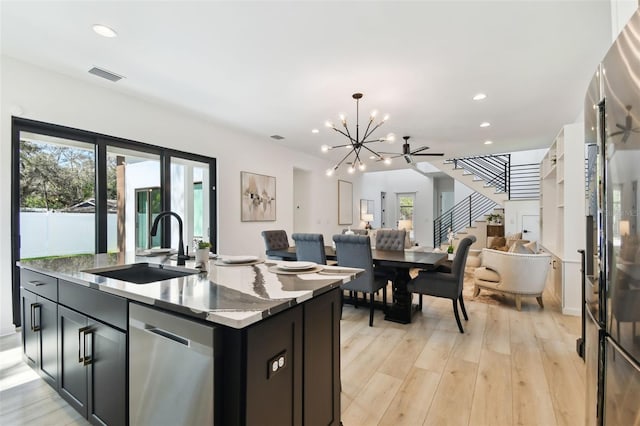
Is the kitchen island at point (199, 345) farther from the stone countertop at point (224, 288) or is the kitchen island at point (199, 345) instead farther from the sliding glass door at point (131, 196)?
the sliding glass door at point (131, 196)

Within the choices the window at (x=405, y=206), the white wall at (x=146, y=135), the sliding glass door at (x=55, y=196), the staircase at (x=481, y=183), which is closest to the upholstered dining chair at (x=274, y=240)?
the white wall at (x=146, y=135)

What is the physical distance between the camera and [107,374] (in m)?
1.48

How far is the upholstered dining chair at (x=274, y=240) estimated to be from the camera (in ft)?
15.0

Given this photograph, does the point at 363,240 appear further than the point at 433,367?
Yes

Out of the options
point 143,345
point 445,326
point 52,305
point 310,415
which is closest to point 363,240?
point 445,326

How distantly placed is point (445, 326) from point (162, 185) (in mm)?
4176

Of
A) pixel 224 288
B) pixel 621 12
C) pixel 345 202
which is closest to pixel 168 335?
pixel 224 288

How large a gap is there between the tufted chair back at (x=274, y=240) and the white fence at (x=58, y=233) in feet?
6.47

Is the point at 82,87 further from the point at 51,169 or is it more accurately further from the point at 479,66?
the point at 479,66

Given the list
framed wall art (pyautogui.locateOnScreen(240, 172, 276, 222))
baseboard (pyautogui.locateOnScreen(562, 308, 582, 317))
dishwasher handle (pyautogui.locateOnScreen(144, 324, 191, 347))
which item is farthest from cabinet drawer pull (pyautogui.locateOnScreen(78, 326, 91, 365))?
baseboard (pyautogui.locateOnScreen(562, 308, 582, 317))

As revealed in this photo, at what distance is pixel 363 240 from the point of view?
3.31 meters

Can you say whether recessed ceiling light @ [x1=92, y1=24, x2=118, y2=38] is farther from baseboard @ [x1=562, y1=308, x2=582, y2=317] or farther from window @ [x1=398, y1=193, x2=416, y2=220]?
window @ [x1=398, y1=193, x2=416, y2=220]

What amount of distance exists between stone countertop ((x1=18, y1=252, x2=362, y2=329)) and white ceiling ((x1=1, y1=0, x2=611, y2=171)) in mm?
1876

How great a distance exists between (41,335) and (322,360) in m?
1.95
